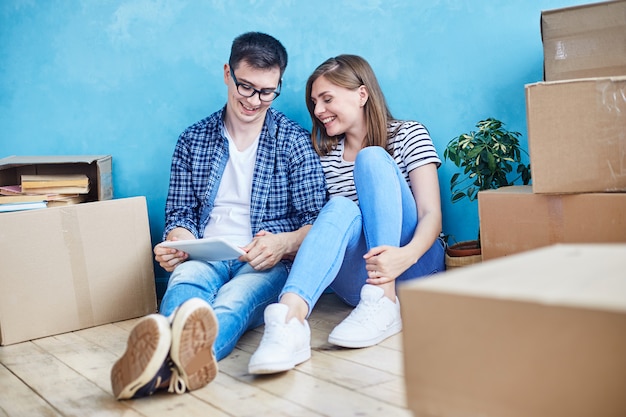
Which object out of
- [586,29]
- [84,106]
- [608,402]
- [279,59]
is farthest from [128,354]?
[84,106]

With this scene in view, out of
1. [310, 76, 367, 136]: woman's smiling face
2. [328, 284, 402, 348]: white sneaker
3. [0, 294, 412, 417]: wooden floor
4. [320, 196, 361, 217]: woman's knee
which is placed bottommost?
[0, 294, 412, 417]: wooden floor

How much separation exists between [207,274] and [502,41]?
3.66ft

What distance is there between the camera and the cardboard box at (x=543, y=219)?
1.61 meters

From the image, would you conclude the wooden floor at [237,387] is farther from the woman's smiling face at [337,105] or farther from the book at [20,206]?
the woman's smiling face at [337,105]

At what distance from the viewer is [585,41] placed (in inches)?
66.8

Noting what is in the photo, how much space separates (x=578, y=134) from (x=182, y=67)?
156 cm

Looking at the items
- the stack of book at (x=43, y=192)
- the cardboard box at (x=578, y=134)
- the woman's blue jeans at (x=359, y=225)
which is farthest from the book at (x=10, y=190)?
the cardboard box at (x=578, y=134)

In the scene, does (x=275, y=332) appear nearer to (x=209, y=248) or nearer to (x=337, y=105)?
(x=209, y=248)

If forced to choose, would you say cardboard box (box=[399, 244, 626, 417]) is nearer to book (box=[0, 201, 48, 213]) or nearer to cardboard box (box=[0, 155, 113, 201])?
book (box=[0, 201, 48, 213])

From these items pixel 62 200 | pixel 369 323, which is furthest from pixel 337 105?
pixel 62 200

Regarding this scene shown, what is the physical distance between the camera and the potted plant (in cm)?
198

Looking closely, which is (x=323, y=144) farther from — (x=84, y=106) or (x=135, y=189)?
(x=84, y=106)

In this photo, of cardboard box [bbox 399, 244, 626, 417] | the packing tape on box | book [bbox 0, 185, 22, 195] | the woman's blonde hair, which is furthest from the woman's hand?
book [bbox 0, 185, 22, 195]

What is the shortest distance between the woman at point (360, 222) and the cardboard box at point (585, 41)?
45 cm
